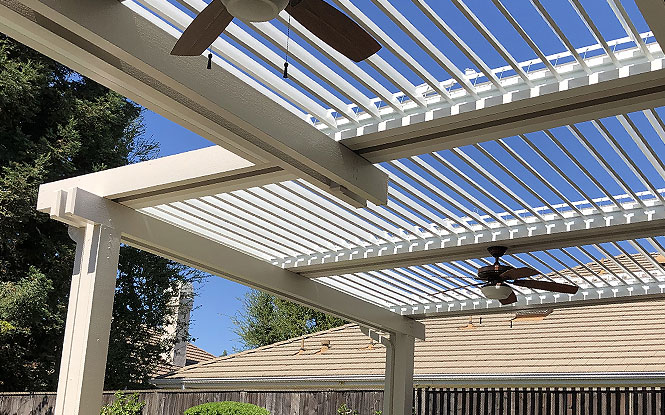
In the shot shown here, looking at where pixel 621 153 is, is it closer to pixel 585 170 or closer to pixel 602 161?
pixel 602 161

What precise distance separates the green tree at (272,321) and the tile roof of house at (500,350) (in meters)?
9.63

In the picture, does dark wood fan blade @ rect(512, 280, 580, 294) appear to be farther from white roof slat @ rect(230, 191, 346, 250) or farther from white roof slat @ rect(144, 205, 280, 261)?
white roof slat @ rect(144, 205, 280, 261)

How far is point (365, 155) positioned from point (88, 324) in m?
2.30

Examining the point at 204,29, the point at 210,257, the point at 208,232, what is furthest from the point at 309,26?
the point at 208,232

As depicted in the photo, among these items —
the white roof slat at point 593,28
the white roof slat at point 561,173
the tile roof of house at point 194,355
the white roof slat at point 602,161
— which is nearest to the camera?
the white roof slat at point 593,28

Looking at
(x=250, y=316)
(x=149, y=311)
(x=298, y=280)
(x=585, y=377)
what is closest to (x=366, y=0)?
(x=298, y=280)

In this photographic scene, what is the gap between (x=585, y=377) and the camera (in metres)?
10.6

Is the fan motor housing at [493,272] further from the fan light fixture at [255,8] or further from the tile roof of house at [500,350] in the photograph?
the fan light fixture at [255,8]

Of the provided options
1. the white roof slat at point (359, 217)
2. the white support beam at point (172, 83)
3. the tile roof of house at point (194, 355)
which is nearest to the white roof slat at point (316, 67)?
the white support beam at point (172, 83)

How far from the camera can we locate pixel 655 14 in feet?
12.4

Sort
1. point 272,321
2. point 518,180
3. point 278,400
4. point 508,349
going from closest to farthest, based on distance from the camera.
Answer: point 518,180 → point 278,400 → point 508,349 → point 272,321

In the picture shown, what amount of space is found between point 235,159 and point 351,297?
419 centimetres

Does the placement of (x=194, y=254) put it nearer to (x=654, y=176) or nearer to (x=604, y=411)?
(x=654, y=176)

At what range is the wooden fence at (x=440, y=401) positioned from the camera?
953cm
